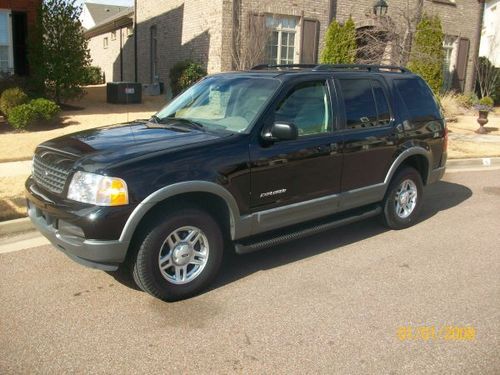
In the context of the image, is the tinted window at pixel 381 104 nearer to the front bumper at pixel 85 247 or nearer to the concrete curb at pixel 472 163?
the front bumper at pixel 85 247

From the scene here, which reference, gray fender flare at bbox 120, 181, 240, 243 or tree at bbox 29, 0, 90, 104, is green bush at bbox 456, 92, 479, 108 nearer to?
tree at bbox 29, 0, 90, 104

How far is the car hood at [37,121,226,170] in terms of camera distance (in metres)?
3.92

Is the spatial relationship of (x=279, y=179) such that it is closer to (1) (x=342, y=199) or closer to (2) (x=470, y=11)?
(1) (x=342, y=199)

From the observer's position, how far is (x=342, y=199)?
5.27 m

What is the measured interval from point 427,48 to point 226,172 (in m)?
15.5

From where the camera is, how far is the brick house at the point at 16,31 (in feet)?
46.0

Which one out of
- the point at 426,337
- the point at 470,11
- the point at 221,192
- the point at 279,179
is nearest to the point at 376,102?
the point at 279,179

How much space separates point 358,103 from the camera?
17.9ft

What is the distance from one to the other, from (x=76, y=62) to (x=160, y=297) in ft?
40.0

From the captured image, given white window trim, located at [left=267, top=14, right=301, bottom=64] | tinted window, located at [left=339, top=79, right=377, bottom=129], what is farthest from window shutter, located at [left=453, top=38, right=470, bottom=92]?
tinted window, located at [left=339, top=79, right=377, bottom=129]

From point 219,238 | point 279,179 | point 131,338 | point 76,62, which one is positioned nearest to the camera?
point 131,338

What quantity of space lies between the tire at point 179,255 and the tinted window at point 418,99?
10.3 feet
